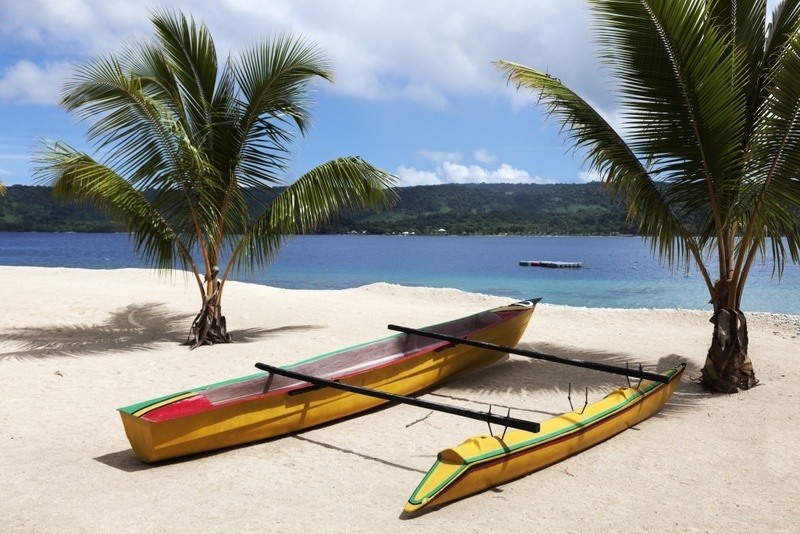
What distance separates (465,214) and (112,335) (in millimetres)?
123668

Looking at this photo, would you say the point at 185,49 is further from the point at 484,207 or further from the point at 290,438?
the point at 484,207

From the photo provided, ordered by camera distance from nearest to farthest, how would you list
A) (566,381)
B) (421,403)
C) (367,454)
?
1. (421,403)
2. (367,454)
3. (566,381)

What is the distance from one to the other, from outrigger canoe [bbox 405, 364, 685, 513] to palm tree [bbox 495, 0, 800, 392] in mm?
2279

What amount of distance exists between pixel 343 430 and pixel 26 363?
515 cm

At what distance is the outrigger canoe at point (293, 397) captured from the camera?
16.5ft

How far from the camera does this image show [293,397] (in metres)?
5.84

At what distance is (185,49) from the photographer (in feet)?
33.5

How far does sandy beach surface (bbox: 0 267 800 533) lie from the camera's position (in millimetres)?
4172

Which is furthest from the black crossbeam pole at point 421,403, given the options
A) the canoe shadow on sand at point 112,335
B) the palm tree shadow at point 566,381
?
the canoe shadow on sand at point 112,335

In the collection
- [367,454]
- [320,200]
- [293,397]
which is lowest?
[367,454]

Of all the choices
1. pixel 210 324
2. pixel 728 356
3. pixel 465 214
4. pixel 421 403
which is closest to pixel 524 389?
pixel 728 356

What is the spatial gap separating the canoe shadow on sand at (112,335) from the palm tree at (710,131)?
6568 mm

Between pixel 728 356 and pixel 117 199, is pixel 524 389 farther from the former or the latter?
pixel 117 199

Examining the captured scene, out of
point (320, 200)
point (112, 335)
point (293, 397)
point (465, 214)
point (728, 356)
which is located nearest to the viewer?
point (293, 397)
